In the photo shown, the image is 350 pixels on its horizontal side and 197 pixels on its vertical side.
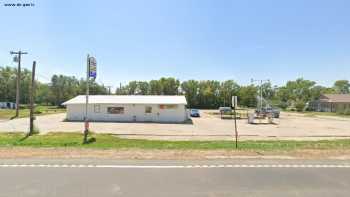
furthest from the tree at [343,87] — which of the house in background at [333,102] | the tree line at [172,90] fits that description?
the house in background at [333,102]

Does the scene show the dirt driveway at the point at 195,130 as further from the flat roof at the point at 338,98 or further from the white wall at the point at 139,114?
the flat roof at the point at 338,98

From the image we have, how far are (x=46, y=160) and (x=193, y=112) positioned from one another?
121ft

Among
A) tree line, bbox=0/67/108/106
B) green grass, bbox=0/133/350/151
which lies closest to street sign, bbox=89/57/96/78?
green grass, bbox=0/133/350/151

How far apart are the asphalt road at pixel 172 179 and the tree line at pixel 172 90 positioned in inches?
2740

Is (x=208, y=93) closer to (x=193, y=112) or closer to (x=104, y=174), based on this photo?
(x=193, y=112)

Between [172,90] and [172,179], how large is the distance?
253 ft

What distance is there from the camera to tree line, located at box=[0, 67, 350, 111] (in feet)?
271

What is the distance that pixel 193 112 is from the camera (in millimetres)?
45562

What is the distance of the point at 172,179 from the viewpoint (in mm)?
7094

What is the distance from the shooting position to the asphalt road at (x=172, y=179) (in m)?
6.02

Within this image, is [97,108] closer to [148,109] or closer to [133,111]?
[133,111]

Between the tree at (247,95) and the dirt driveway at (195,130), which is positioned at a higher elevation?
the tree at (247,95)

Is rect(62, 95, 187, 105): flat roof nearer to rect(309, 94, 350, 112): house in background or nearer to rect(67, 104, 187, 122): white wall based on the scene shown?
rect(67, 104, 187, 122): white wall

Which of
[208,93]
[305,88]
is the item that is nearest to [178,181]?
[208,93]
